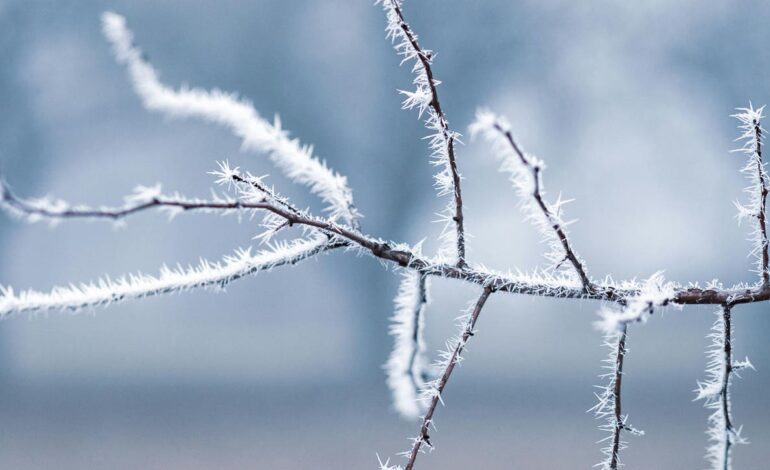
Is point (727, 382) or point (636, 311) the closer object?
point (636, 311)

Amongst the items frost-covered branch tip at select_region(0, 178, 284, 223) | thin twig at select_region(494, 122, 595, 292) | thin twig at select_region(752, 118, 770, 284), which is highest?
thin twig at select_region(752, 118, 770, 284)

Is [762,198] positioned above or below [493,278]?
above

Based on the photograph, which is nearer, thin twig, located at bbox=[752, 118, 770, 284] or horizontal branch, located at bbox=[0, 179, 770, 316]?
horizontal branch, located at bbox=[0, 179, 770, 316]

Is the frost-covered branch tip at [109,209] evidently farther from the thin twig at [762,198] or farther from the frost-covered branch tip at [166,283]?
the thin twig at [762,198]

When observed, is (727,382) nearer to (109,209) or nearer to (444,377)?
(444,377)

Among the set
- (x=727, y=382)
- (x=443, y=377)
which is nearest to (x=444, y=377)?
(x=443, y=377)

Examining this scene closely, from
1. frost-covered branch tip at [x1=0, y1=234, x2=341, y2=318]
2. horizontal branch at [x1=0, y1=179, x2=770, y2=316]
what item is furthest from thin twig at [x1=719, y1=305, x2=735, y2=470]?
frost-covered branch tip at [x1=0, y1=234, x2=341, y2=318]

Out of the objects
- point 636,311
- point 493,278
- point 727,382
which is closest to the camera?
point 636,311

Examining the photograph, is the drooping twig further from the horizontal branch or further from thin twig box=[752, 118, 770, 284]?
thin twig box=[752, 118, 770, 284]
